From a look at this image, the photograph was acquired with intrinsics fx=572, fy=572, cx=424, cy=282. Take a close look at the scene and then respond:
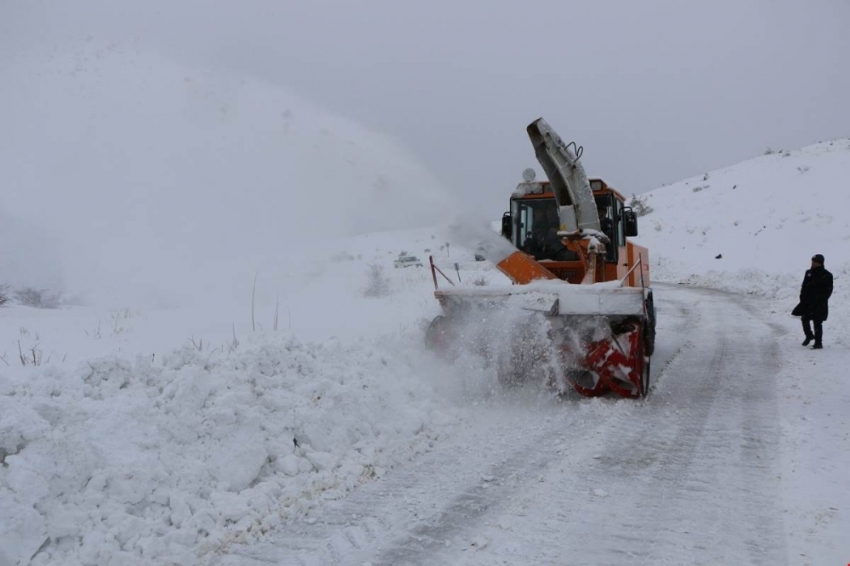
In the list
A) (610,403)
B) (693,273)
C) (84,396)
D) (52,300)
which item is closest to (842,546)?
(610,403)

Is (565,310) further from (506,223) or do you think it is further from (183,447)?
(183,447)

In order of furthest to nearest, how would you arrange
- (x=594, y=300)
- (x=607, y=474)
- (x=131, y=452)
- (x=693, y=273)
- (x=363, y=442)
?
(x=693, y=273) < (x=594, y=300) < (x=363, y=442) < (x=607, y=474) < (x=131, y=452)

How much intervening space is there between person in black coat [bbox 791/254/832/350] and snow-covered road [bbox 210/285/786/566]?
372 cm

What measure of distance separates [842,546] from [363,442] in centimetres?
329

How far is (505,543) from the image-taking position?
3.27 meters

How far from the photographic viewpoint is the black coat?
945cm

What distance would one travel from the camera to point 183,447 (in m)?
3.96

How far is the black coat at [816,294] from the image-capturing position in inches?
372

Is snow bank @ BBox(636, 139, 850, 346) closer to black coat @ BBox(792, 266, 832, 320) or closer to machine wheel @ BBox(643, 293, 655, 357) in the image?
→ black coat @ BBox(792, 266, 832, 320)

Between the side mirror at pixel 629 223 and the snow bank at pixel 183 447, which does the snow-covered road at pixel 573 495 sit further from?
the side mirror at pixel 629 223

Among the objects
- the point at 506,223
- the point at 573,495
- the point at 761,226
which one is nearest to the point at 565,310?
the point at 506,223

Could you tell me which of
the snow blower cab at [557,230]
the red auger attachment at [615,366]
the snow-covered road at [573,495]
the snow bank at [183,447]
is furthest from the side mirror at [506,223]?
the snow bank at [183,447]

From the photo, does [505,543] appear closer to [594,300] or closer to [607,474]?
[607,474]

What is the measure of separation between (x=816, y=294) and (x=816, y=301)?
118mm
